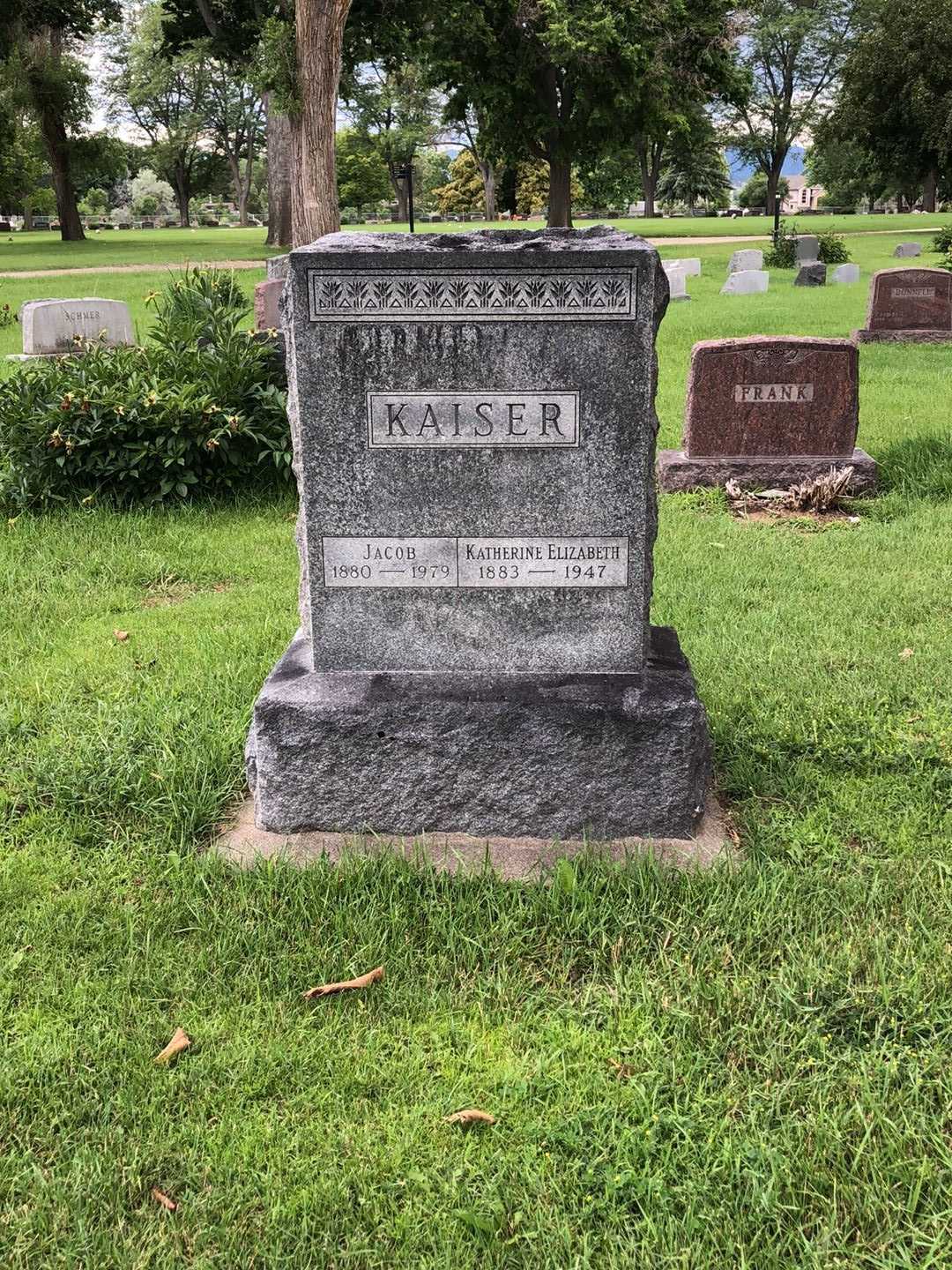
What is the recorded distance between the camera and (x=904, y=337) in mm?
14664

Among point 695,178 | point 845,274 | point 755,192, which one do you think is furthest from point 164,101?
point 845,274

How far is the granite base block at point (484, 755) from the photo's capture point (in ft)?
10.6

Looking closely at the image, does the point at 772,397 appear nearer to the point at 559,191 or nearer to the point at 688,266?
the point at 688,266

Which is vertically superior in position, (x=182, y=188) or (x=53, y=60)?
(x=53, y=60)

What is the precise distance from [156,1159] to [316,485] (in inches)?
71.4

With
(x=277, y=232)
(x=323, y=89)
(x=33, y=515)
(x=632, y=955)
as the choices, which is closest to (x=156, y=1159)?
(x=632, y=955)

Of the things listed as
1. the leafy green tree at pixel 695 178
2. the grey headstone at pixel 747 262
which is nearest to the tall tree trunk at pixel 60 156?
the grey headstone at pixel 747 262

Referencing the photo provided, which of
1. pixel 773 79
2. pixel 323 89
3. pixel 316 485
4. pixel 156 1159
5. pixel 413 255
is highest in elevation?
pixel 773 79

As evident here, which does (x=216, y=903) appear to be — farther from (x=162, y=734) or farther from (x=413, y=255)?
(x=413, y=255)

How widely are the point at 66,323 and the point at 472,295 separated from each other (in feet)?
36.2

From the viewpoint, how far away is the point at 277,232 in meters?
31.7

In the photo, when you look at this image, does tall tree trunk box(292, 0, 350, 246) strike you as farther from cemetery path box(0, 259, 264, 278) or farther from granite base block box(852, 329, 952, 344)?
cemetery path box(0, 259, 264, 278)

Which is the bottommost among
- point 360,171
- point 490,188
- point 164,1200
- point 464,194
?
point 164,1200

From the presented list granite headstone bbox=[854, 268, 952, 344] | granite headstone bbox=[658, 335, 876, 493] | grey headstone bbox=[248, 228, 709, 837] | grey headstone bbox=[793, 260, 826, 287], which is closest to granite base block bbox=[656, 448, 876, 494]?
granite headstone bbox=[658, 335, 876, 493]
